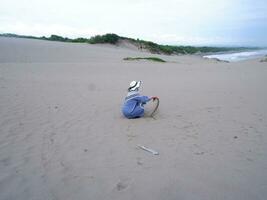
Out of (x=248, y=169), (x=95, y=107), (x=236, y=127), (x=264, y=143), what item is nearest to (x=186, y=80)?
(x=95, y=107)

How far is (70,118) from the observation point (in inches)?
213

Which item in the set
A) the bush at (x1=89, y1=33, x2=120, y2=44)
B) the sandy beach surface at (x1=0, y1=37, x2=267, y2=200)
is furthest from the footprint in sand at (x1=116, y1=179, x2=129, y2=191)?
the bush at (x1=89, y1=33, x2=120, y2=44)

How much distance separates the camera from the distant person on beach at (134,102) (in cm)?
513

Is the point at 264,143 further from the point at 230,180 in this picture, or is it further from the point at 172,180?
the point at 172,180

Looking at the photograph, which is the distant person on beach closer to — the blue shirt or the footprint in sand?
the blue shirt

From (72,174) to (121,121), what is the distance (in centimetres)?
208

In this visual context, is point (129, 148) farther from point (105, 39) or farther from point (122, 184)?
point (105, 39)

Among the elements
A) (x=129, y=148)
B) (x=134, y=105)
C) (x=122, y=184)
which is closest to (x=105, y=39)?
(x=134, y=105)

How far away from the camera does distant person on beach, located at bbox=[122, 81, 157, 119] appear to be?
16.8 ft

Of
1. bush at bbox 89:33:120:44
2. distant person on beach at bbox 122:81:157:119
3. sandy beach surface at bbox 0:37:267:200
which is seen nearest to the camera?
sandy beach surface at bbox 0:37:267:200

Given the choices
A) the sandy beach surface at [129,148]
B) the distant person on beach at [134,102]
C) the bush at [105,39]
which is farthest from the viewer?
the bush at [105,39]

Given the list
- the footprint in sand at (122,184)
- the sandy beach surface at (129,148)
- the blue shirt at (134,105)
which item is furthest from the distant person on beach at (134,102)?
the footprint in sand at (122,184)

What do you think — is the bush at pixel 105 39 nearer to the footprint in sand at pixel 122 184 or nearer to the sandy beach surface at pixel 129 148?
the sandy beach surface at pixel 129 148

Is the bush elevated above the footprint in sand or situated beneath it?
elevated above
